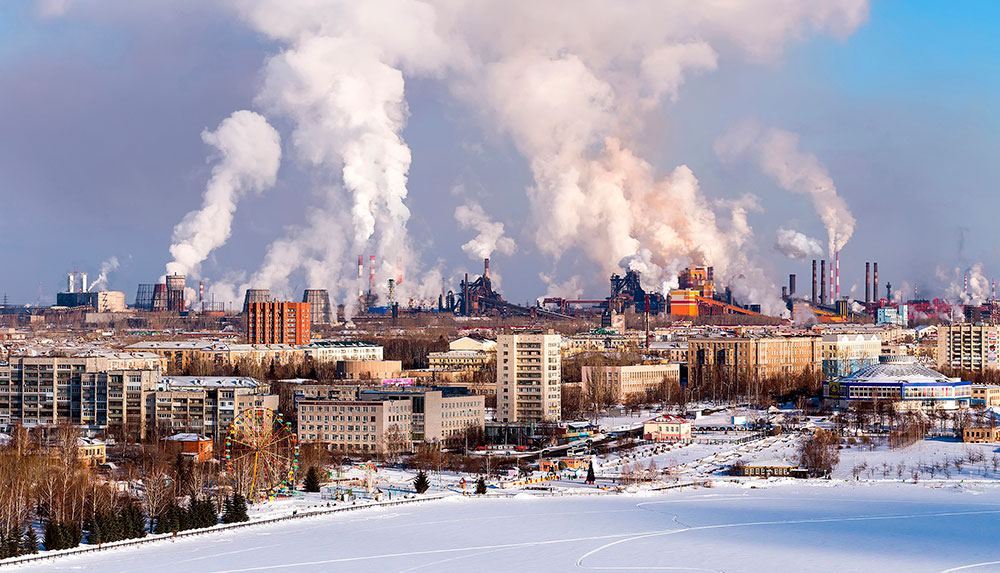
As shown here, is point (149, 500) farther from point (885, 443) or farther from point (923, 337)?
point (923, 337)

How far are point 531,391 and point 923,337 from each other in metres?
48.6

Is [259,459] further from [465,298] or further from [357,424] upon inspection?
[465,298]

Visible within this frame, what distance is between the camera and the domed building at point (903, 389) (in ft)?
165

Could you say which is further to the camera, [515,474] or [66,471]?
[515,474]

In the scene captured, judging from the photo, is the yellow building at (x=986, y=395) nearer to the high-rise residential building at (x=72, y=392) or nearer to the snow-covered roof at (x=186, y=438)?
the high-rise residential building at (x=72, y=392)

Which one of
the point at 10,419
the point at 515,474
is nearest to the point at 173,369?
the point at 10,419

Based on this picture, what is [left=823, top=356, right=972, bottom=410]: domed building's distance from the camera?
165ft

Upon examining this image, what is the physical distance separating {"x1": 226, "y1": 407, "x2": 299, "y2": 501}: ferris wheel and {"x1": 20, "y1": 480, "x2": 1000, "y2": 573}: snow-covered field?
2.88 metres

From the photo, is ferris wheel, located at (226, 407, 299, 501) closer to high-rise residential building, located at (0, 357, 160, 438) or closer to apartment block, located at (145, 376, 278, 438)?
apartment block, located at (145, 376, 278, 438)

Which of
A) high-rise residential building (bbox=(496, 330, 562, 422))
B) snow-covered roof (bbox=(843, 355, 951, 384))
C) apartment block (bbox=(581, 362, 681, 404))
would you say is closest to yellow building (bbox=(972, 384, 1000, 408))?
snow-covered roof (bbox=(843, 355, 951, 384))

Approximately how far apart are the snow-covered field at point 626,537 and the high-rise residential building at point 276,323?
5211 centimetres

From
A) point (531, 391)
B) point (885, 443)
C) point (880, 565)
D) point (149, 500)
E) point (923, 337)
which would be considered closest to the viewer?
point (880, 565)

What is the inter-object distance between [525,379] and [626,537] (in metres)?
18.1

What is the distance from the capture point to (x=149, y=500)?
91.2 ft
